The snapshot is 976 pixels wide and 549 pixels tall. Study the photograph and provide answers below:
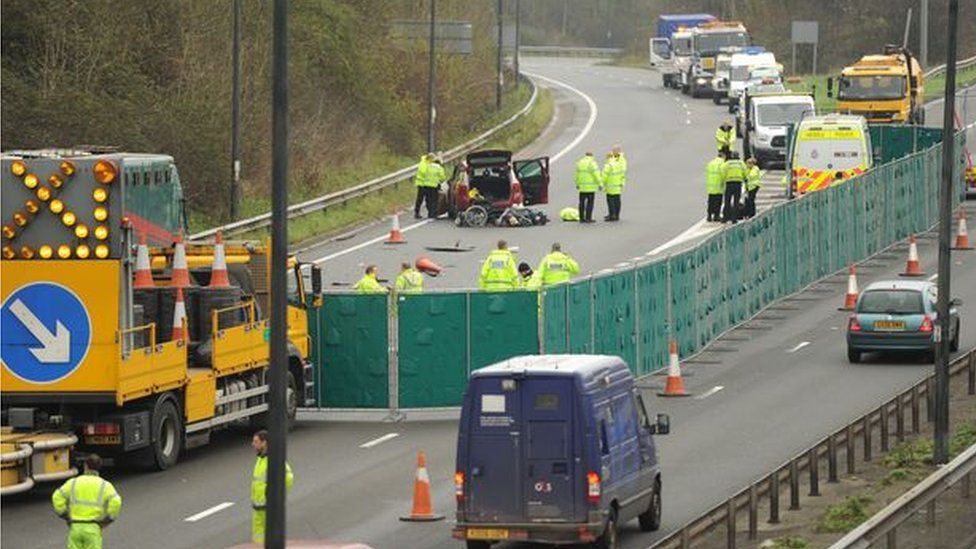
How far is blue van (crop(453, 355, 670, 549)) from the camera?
894 inches

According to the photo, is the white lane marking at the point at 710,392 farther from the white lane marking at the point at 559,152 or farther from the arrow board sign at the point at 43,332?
the white lane marking at the point at 559,152

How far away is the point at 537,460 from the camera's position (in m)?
22.8

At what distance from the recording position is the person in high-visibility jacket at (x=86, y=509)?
66.4ft

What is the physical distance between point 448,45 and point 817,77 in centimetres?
3766

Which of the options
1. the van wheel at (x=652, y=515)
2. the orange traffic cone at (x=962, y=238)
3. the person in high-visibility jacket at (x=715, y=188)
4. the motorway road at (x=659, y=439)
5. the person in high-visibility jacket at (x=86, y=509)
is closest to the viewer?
the person in high-visibility jacket at (x=86, y=509)

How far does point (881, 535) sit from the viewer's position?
19.8 m

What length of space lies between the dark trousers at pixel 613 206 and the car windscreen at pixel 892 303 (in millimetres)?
18541

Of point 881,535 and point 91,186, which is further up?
point 91,186

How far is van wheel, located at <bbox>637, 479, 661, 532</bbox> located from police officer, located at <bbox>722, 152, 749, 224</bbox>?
31.0 metres

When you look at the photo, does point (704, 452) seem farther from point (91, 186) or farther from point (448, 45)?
point (448, 45)

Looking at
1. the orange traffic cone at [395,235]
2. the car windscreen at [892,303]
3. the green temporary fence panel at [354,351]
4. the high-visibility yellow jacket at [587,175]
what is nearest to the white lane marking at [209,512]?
the green temporary fence panel at [354,351]

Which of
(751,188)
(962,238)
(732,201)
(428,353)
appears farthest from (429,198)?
(428,353)

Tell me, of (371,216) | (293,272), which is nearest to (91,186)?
(293,272)

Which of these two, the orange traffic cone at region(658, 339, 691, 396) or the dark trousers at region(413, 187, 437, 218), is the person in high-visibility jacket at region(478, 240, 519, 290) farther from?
the dark trousers at region(413, 187, 437, 218)
